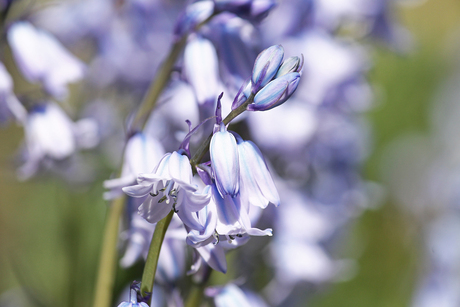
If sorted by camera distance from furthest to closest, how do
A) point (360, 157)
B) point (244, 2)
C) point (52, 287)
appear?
1. point (52, 287)
2. point (360, 157)
3. point (244, 2)

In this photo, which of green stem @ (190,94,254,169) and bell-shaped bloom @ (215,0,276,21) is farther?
bell-shaped bloom @ (215,0,276,21)

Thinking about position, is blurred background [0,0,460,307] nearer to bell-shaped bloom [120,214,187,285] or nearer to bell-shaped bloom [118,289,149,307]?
bell-shaped bloom [120,214,187,285]

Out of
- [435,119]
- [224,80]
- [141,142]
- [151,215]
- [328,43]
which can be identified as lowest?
[151,215]

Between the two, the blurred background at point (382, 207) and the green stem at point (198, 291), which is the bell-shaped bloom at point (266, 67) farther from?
the blurred background at point (382, 207)

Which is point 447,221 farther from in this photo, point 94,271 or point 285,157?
point 94,271

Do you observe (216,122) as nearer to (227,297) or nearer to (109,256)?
(227,297)

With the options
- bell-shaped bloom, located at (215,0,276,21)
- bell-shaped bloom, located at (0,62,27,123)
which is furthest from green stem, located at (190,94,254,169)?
bell-shaped bloom, located at (0,62,27,123)

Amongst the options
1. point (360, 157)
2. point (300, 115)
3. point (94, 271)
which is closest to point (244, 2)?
point (300, 115)
